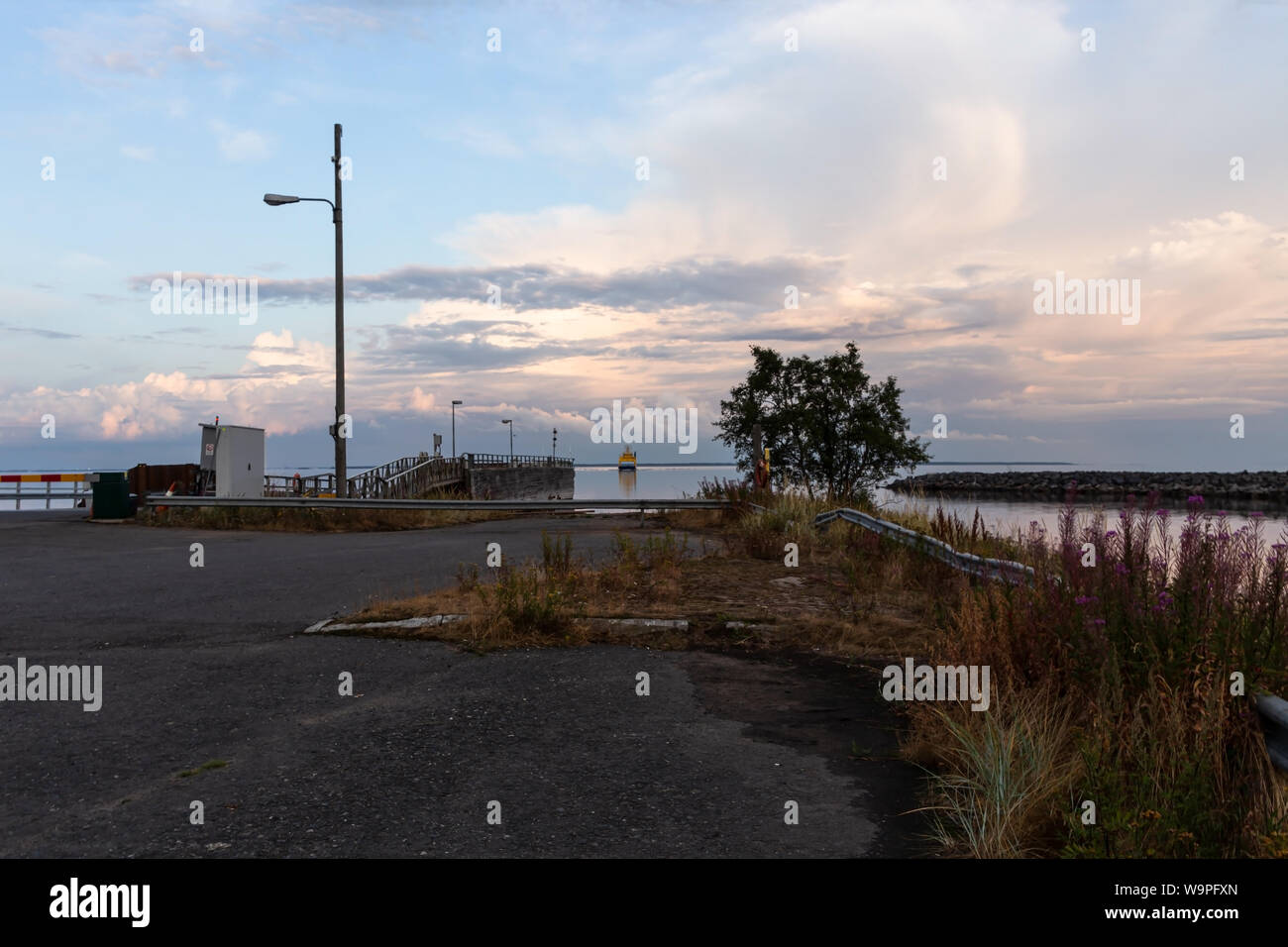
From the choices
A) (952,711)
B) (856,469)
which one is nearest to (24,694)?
(952,711)

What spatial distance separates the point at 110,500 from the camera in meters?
22.7

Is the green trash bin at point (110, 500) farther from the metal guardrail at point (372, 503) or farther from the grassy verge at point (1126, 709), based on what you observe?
the grassy verge at point (1126, 709)

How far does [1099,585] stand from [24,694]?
763 cm

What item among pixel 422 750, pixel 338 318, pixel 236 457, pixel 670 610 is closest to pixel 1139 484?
pixel 338 318

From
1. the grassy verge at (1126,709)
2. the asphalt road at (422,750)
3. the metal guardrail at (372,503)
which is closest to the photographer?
the grassy verge at (1126,709)

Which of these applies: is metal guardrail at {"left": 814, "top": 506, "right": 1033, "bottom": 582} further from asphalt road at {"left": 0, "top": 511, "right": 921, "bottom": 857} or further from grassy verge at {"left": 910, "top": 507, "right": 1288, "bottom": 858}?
asphalt road at {"left": 0, "top": 511, "right": 921, "bottom": 857}

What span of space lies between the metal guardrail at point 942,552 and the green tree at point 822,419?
36.8 m

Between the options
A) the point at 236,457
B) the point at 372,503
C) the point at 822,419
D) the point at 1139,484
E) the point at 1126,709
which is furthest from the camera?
the point at 1139,484

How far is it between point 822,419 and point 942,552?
43996mm

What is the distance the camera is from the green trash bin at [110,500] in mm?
22688

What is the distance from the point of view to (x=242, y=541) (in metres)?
17.7

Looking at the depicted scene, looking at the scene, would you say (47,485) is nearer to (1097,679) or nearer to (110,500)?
(110,500)

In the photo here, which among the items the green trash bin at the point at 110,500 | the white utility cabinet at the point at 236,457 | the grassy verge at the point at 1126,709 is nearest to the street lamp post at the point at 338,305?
the white utility cabinet at the point at 236,457
